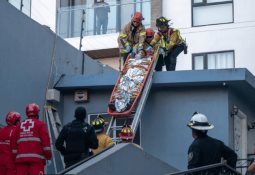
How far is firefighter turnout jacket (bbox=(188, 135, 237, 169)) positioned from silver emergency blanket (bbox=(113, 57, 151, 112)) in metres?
5.22

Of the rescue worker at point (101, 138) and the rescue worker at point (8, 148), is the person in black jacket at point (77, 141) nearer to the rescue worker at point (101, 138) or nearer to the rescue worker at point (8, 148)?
the rescue worker at point (101, 138)

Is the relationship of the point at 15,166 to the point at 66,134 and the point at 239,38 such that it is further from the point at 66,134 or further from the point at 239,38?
the point at 239,38

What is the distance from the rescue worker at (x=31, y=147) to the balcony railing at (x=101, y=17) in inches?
615

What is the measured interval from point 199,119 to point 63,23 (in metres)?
17.5

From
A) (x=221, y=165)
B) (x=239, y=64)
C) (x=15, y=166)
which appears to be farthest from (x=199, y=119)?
(x=239, y=64)

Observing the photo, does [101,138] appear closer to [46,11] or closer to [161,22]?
[161,22]

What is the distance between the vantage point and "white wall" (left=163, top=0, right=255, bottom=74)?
89.9 feet

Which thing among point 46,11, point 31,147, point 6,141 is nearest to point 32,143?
point 31,147

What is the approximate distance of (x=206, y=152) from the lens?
1094 centimetres

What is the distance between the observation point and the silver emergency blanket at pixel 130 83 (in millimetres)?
16188

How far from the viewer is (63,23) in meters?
28.0

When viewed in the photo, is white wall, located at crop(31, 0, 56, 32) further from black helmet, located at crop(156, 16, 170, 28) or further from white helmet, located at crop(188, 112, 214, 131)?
white helmet, located at crop(188, 112, 214, 131)

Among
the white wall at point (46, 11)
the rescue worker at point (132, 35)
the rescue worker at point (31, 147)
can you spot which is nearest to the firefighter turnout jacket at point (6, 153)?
the rescue worker at point (31, 147)

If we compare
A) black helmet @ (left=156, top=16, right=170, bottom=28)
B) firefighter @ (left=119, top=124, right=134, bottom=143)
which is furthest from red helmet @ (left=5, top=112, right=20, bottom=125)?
black helmet @ (left=156, top=16, right=170, bottom=28)
